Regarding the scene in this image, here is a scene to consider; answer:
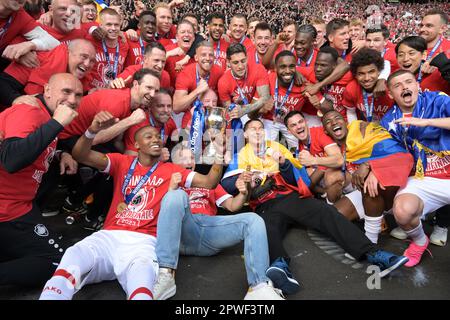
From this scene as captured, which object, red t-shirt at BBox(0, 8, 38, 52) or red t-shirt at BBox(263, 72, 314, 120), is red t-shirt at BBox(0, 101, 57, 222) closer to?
red t-shirt at BBox(0, 8, 38, 52)

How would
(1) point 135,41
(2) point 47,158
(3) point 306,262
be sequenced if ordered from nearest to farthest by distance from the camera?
(2) point 47,158
(3) point 306,262
(1) point 135,41

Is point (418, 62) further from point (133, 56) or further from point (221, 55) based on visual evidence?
point (133, 56)

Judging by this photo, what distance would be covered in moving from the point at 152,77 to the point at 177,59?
5.00ft

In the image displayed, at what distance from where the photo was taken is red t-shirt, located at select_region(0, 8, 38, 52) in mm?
4176

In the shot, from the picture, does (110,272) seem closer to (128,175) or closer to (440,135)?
(128,175)

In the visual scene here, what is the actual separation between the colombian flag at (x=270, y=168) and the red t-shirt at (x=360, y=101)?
1342mm

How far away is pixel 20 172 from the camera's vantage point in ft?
10.3

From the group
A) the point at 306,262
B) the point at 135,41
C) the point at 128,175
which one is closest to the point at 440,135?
the point at 306,262

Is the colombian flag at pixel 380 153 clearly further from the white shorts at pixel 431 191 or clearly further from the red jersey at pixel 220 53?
the red jersey at pixel 220 53

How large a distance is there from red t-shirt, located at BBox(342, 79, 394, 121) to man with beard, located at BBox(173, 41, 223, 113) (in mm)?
1767

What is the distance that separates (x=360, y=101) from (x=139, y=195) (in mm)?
2996

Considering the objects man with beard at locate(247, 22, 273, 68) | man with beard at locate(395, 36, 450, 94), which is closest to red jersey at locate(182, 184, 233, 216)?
man with beard at locate(395, 36, 450, 94)

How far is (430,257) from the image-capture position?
366 centimetres

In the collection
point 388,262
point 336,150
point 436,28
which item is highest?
point 436,28
